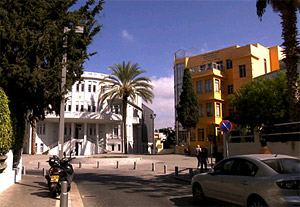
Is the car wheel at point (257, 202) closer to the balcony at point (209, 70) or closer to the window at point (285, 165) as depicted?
the window at point (285, 165)

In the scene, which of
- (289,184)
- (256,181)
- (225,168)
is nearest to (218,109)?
(225,168)

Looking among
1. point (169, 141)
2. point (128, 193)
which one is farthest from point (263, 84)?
point (169, 141)

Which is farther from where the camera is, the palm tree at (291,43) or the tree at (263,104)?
the tree at (263,104)

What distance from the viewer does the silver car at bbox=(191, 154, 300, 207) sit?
598 centimetres

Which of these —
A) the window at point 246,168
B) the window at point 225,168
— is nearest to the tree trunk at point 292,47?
the window at point 225,168

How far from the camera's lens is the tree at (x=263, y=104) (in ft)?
59.6

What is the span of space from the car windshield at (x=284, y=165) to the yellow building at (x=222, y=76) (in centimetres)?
2992

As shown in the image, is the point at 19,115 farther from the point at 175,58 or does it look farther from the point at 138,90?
the point at 175,58

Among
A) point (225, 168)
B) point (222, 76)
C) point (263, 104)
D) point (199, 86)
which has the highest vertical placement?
point (222, 76)

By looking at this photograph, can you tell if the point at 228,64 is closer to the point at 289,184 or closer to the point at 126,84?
the point at 126,84

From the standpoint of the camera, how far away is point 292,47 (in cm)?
1302

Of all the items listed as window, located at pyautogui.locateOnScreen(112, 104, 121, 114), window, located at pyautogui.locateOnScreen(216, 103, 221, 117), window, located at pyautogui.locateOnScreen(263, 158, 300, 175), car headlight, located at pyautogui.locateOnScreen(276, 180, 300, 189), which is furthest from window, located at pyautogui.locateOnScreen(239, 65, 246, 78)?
car headlight, located at pyautogui.locateOnScreen(276, 180, 300, 189)

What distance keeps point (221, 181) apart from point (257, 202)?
4.27 feet

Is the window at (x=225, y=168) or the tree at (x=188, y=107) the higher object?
the tree at (x=188, y=107)
